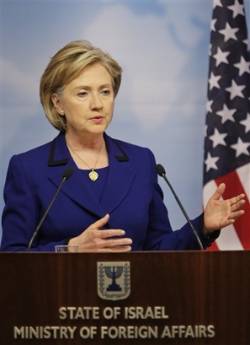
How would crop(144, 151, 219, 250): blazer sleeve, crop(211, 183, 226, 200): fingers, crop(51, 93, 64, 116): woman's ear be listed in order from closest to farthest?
crop(211, 183, 226, 200): fingers, crop(144, 151, 219, 250): blazer sleeve, crop(51, 93, 64, 116): woman's ear

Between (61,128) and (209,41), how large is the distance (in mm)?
1648

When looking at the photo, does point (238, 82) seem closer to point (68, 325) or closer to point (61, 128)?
point (61, 128)

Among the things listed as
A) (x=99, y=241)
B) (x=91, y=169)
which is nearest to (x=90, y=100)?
(x=91, y=169)

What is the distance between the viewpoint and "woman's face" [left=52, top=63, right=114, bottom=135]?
3025 millimetres

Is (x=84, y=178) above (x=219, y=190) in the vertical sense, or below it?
above

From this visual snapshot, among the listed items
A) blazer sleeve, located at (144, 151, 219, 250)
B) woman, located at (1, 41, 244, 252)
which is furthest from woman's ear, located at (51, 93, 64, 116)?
blazer sleeve, located at (144, 151, 219, 250)

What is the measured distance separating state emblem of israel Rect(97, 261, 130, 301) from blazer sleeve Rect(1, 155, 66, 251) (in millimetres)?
684

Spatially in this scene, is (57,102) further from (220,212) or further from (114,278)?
(114,278)

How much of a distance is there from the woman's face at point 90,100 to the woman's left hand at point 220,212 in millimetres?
588

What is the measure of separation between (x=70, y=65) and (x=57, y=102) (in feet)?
0.62

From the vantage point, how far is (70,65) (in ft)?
9.84

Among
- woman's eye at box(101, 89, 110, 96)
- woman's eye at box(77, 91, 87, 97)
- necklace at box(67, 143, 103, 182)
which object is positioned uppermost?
woman's eye at box(101, 89, 110, 96)

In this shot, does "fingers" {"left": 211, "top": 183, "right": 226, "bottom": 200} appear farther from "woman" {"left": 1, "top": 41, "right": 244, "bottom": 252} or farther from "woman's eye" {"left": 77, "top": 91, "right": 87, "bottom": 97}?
"woman's eye" {"left": 77, "top": 91, "right": 87, "bottom": 97}

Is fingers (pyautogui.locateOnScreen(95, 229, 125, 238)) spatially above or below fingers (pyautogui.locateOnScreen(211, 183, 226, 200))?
below
